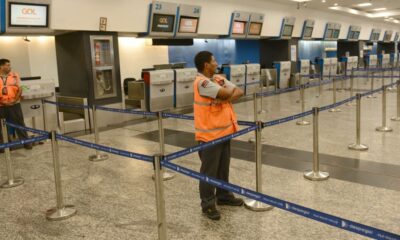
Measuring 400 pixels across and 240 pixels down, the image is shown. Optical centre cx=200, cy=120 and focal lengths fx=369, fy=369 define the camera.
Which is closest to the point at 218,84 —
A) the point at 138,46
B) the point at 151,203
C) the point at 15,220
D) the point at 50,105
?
the point at 151,203

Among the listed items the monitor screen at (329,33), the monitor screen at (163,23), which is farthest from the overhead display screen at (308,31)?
the monitor screen at (163,23)

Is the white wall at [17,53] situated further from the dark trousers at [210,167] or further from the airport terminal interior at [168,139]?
the dark trousers at [210,167]

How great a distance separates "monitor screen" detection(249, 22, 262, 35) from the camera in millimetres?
13887

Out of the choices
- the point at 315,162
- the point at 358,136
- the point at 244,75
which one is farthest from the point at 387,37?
the point at 315,162

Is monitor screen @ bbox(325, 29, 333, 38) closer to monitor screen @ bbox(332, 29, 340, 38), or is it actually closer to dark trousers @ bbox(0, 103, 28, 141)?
monitor screen @ bbox(332, 29, 340, 38)

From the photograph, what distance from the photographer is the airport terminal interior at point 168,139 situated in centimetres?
364

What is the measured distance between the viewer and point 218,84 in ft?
12.3

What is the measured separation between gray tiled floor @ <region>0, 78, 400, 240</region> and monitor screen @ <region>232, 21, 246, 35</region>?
261 inches

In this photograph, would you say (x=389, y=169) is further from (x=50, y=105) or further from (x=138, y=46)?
(x=138, y=46)

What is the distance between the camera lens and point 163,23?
408 inches

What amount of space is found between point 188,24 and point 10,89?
5.94 meters

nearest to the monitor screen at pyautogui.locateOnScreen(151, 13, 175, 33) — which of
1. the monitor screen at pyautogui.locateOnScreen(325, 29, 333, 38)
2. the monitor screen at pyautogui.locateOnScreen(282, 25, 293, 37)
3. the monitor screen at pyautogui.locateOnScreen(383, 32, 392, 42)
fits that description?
the monitor screen at pyautogui.locateOnScreen(282, 25, 293, 37)

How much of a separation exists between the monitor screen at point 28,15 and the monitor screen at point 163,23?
3121 mm

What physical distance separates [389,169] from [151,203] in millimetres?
3310
